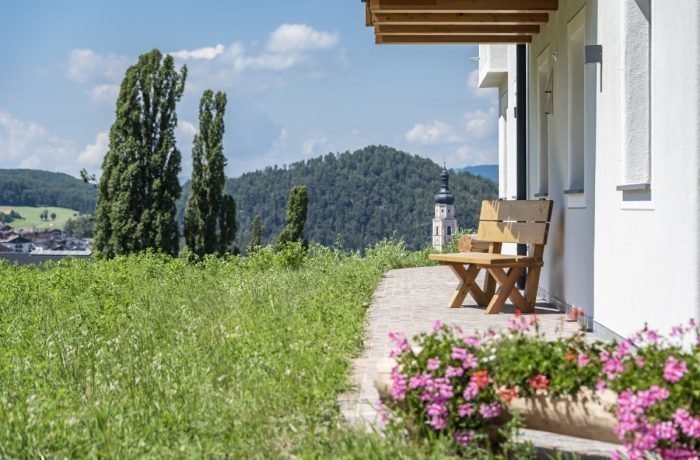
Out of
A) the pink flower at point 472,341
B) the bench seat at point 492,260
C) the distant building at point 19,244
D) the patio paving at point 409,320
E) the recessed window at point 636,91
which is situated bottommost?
the distant building at point 19,244

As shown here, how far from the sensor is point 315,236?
362 feet

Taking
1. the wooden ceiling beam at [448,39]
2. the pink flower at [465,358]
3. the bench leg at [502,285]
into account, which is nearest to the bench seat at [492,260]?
the bench leg at [502,285]

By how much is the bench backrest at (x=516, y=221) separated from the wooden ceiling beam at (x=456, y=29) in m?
2.29

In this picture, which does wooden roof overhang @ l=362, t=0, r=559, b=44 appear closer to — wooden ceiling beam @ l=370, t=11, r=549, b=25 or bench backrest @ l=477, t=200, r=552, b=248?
wooden ceiling beam @ l=370, t=11, r=549, b=25

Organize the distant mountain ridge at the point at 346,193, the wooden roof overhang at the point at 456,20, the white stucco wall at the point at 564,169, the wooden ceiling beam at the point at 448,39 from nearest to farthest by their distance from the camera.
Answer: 1. the white stucco wall at the point at 564,169
2. the wooden roof overhang at the point at 456,20
3. the wooden ceiling beam at the point at 448,39
4. the distant mountain ridge at the point at 346,193

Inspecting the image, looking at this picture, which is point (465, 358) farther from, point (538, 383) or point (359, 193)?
point (359, 193)

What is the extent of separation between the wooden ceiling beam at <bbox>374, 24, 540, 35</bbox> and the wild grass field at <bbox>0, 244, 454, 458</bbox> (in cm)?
341

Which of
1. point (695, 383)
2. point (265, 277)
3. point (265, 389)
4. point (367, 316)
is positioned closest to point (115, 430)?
point (265, 389)

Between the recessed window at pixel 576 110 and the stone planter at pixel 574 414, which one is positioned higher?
the recessed window at pixel 576 110

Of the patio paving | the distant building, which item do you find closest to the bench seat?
the patio paving

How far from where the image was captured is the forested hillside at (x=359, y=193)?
344 feet

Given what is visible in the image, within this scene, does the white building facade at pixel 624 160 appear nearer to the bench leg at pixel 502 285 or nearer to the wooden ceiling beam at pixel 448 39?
the bench leg at pixel 502 285

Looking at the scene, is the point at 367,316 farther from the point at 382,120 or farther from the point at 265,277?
the point at 382,120

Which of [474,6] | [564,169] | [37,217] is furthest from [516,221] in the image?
[37,217]
